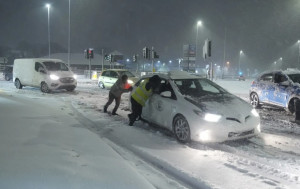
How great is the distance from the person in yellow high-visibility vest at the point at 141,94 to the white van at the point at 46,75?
9.95 m

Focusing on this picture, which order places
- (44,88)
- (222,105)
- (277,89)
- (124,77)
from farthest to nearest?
(44,88)
(277,89)
(124,77)
(222,105)

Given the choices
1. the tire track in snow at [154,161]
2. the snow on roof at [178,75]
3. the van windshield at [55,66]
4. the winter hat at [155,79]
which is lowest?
the tire track in snow at [154,161]

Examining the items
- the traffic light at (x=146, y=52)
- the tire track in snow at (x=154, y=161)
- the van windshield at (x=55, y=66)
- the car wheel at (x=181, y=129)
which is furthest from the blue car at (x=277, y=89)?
the van windshield at (x=55, y=66)

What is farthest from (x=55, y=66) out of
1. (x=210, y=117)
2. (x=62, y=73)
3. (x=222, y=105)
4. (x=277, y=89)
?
(x=210, y=117)

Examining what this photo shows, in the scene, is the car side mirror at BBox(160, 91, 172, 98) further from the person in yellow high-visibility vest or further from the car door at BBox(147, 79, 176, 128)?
the person in yellow high-visibility vest

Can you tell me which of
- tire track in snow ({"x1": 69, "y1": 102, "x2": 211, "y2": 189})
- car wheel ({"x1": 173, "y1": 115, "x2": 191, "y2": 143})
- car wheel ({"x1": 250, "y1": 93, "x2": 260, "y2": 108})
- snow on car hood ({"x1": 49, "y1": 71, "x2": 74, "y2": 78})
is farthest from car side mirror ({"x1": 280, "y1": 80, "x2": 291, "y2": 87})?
snow on car hood ({"x1": 49, "y1": 71, "x2": 74, "y2": 78})

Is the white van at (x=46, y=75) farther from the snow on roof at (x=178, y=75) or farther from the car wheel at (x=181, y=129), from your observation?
the car wheel at (x=181, y=129)

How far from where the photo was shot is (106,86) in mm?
22062

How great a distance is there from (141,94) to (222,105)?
2411mm

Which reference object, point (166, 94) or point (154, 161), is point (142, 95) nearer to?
point (166, 94)

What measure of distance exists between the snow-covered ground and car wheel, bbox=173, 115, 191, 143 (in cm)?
17

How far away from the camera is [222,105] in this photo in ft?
22.2

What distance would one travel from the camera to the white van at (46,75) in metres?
17.2

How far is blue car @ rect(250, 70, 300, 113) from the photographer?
35.8ft
